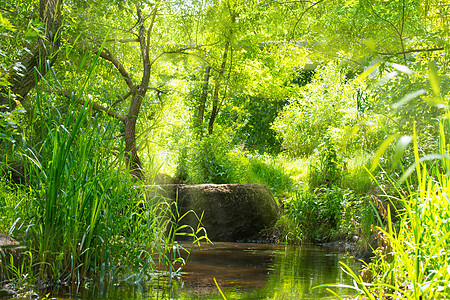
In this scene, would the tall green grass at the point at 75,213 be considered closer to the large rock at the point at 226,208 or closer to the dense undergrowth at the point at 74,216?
the dense undergrowth at the point at 74,216

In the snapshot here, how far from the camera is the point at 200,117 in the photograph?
9.92 meters

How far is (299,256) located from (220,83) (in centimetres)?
480

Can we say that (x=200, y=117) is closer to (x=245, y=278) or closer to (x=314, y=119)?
(x=314, y=119)

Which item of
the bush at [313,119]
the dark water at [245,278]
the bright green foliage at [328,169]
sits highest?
the bush at [313,119]

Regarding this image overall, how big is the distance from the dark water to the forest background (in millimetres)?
256

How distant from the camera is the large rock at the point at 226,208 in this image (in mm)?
7441

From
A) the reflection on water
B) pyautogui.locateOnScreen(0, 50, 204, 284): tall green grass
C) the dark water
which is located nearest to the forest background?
pyautogui.locateOnScreen(0, 50, 204, 284): tall green grass

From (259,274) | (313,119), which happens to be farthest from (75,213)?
(313,119)

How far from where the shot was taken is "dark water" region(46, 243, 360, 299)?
2.68 m

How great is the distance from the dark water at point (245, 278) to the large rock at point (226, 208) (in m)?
2.14

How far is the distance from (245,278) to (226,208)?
4063mm

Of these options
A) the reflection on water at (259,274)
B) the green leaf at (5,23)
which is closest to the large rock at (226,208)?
the reflection on water at (259,274)

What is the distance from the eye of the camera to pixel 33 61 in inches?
196

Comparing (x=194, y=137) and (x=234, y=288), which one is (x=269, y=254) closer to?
(x=234, y=288)
